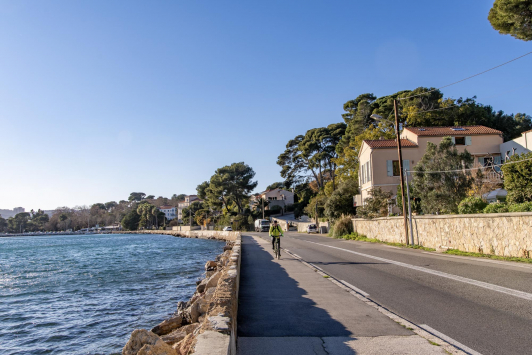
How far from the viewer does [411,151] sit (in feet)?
131

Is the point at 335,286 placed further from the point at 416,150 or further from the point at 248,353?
the point at 416,150

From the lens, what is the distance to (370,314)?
296 inches

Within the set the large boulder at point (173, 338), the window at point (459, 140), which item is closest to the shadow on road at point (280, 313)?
the large boulder at point (173, 338)

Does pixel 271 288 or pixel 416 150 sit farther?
pixel 416 150

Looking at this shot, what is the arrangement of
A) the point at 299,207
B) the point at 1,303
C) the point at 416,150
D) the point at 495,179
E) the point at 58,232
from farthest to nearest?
the point at 58,232, the point at 299,207, the point at 416,150, the point at 495,179, the point at 1,303

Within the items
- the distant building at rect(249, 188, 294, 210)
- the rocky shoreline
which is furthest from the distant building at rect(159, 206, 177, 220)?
the rocky shoreline

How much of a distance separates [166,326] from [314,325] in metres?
4.45

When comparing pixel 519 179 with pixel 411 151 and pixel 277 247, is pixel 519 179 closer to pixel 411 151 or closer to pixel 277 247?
pixel 277 247

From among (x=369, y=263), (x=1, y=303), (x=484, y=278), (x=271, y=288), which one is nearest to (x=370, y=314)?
(x=271, y=288)

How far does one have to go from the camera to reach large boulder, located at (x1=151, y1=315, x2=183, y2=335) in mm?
9570

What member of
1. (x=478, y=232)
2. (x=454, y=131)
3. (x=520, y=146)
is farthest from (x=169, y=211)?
(x=478, y=232)

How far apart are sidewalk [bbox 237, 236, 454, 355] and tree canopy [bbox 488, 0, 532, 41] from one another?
15.7 metres

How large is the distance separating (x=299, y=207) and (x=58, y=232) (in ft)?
450

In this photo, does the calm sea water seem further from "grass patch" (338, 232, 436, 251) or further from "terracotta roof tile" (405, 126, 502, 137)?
"terracotta roof tile" (405, 126, 502, 137)
